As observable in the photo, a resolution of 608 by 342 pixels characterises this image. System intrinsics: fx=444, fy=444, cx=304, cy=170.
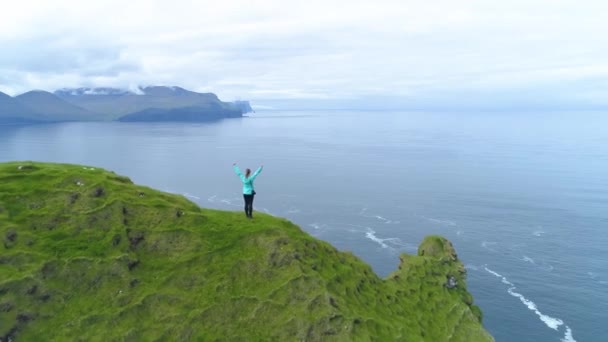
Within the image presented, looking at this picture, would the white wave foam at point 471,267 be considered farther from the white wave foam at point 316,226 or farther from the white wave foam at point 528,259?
the white wave foam at point 316,226

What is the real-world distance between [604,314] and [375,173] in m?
116

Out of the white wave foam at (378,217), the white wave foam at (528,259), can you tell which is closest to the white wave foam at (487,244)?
the white wave foam at (528,259)

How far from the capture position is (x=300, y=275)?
119ft

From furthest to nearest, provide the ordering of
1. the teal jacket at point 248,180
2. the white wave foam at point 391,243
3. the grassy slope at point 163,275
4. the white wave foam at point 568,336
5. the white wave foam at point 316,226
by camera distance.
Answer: the white wave foam at point 316,226, the white wave foam at point 391,243, the white wave foam at point 568,336, the teal jacket at point 248,180, the grassy slope at point 163,275

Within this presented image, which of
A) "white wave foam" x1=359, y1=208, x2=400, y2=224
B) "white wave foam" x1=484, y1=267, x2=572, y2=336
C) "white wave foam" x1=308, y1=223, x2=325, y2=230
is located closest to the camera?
"white wave foam" x1=484, y1=267, x2=572, y2=336

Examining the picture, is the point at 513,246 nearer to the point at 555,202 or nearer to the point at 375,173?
the point at 555,202

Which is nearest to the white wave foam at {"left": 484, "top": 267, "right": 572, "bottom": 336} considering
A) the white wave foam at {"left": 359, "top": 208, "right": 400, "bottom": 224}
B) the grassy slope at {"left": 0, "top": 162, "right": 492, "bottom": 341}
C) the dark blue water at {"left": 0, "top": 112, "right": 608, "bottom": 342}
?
the dark blue water at {"left": 0, "top": 112, "right": 608, "bottom": 342}

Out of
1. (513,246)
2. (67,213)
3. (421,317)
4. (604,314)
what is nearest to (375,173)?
(513,246)

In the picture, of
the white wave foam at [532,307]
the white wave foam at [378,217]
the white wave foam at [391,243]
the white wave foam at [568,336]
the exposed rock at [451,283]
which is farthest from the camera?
the white wave foam at [378,217]

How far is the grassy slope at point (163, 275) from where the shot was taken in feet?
107

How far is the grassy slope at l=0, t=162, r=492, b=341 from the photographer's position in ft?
107

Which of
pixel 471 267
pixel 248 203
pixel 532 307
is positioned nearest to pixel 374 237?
pixel 471 267

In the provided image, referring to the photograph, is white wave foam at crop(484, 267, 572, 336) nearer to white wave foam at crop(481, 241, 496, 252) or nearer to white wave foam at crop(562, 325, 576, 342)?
white wave foam at crop(562, 325, 576, 342)

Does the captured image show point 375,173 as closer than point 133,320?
No
